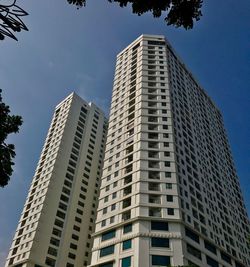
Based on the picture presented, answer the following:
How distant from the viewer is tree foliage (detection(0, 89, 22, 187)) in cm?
692

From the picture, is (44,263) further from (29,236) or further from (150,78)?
(150,78)

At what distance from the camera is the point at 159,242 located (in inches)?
1489

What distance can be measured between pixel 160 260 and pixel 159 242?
7.77 feet

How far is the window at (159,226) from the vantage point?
39.4 m

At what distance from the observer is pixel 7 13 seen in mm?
3932

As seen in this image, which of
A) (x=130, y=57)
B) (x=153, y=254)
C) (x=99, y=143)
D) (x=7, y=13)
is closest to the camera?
(x=7, y=13)

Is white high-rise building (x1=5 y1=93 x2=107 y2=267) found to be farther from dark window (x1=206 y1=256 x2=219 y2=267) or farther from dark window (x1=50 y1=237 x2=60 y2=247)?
dark window (x1=206 y1=256 x2=219 y2=267)

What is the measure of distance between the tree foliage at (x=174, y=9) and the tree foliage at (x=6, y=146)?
386 centimetres

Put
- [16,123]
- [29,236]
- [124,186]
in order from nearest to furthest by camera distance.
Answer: [16,123] < [124,186] < [29,236]

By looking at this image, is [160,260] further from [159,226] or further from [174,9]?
[174,9]

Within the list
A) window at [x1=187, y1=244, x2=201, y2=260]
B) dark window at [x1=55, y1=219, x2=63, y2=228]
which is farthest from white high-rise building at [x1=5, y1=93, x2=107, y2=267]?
window at [x1=187, y1=244, x2=201, y2=260]

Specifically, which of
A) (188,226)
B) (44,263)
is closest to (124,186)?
(188,226)

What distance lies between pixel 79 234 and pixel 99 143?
90.3 feet

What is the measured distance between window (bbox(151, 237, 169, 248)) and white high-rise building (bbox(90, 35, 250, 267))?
13 centimetres
